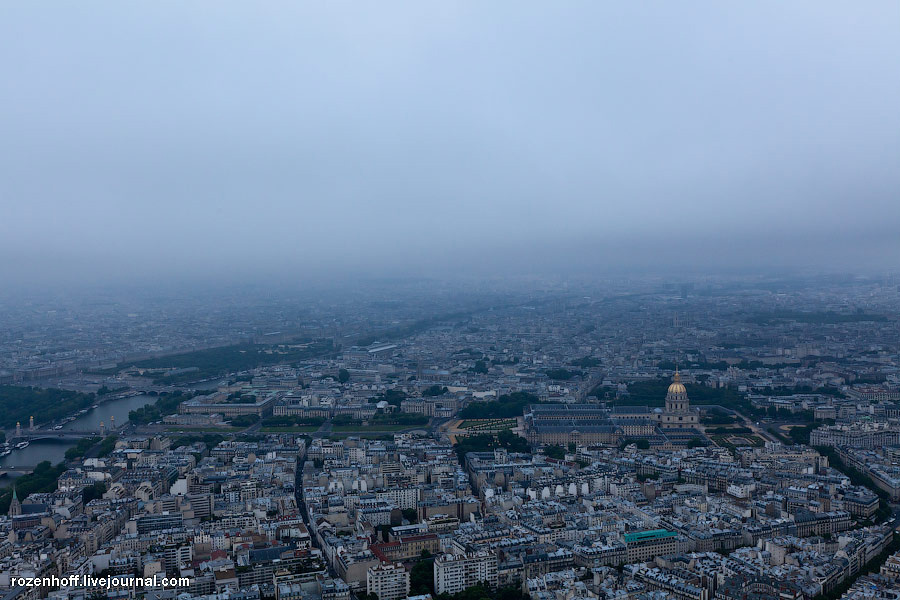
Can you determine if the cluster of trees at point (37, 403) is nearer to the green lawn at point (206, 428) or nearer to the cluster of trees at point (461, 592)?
the green lawn at point (206, 428)

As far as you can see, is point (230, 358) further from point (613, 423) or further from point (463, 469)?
point (463, 469)

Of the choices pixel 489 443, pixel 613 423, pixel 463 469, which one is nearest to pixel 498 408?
pixel 613 423

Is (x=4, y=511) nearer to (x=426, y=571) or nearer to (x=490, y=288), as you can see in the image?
(x=426, y=571)

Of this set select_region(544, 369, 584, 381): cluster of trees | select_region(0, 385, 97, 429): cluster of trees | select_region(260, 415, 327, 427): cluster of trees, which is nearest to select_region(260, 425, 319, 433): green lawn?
select_region(260, 415, 327, 427): cluster of trees

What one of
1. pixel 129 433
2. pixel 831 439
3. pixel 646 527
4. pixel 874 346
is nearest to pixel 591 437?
pixel 831 439

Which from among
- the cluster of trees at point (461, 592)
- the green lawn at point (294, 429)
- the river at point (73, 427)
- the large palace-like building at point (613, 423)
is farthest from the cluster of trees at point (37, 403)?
the cluster of trees at point (461, 592)

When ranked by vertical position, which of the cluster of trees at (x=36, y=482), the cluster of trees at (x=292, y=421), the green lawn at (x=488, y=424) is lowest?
the green lawn at (x=488, y=424)

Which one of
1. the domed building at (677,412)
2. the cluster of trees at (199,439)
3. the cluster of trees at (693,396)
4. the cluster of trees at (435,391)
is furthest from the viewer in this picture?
the cluster of trees at (435,391)
